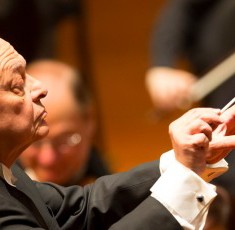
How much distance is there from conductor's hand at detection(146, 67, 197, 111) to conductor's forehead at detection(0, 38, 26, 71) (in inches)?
48.2

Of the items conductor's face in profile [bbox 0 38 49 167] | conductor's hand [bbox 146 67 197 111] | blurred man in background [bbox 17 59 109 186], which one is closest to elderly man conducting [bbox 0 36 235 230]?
conductor's face in profile [bbox 0 38 49 167]

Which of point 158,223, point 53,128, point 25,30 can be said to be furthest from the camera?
point 25,30

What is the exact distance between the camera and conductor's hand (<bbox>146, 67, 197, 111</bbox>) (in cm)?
298

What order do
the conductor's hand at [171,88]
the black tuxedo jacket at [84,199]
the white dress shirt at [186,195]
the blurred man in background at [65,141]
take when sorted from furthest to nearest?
the conductor's hand at [171,88] → the blurred man in background at [65,141] → the black tuxedo jacket at [84,199] → the white dress shirt at [186,195]

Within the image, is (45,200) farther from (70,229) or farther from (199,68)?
(199,68)

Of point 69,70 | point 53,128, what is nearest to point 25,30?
point 69,70

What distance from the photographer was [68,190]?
1.96 metres

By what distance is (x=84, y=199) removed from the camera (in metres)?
1.93

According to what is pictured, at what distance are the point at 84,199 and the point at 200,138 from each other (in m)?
0.32

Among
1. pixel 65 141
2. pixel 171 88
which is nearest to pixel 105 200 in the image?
pixel 65 141

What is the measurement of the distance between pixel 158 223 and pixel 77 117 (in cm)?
121

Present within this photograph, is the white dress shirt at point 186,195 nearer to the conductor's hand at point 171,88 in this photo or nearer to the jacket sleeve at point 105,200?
the jacket sleeve at point 105,200

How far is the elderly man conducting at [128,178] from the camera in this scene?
5.55 ft

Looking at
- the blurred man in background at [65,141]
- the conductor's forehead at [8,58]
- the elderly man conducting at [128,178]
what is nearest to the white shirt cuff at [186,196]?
the elderly man conducting at [128,178]
